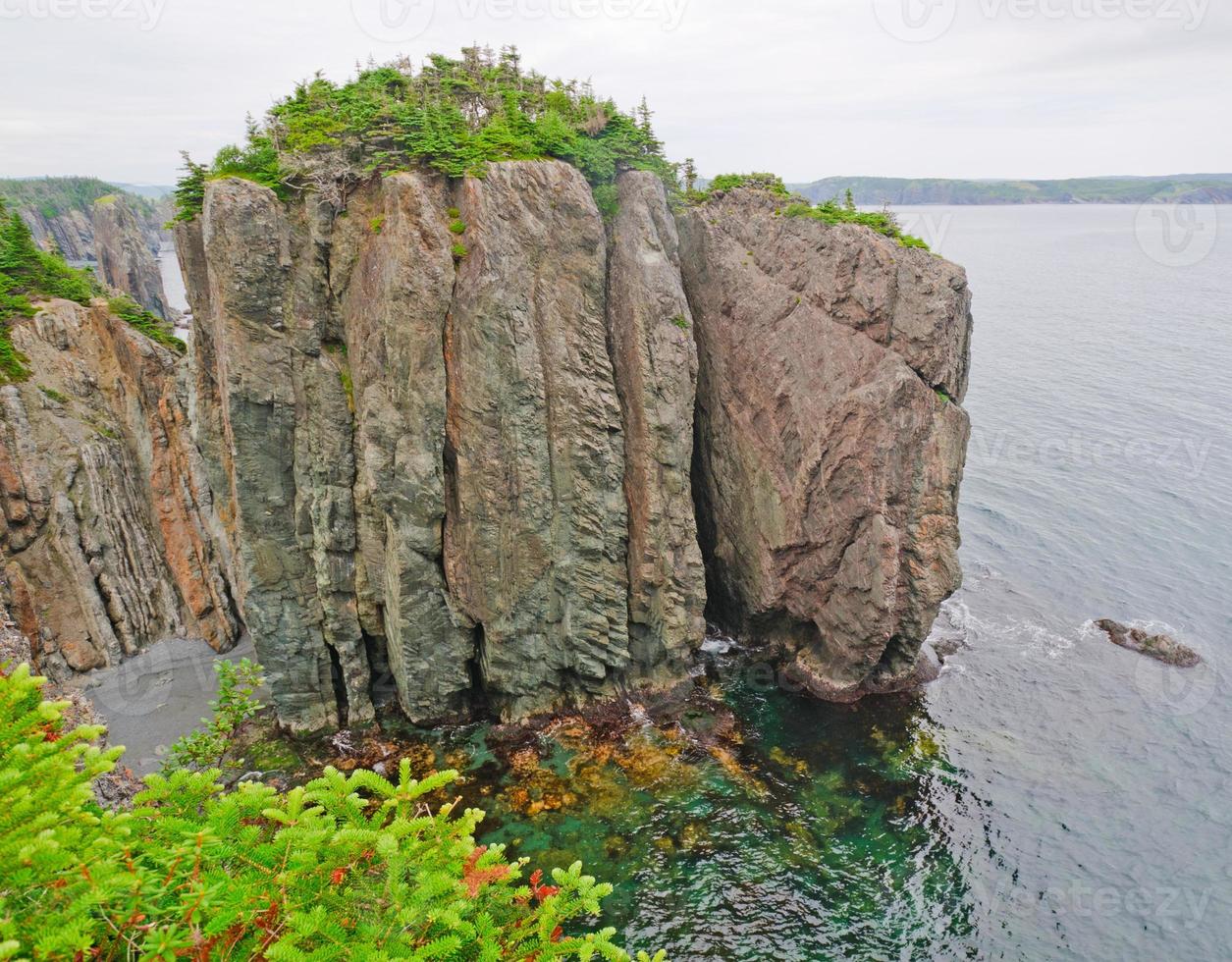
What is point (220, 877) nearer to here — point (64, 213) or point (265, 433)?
point (265, 433)

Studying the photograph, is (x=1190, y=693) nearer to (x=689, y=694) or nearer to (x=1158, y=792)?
(x=1158, y=792)

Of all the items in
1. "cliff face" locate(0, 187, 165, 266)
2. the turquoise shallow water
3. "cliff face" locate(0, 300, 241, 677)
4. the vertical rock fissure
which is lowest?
the turquoise shallow water

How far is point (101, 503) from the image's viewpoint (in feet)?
116

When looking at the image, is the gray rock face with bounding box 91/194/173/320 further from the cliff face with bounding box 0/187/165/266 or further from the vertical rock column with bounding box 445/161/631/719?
the vertical rock column with bounding box 445/161/631/719

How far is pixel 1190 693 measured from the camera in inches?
1347

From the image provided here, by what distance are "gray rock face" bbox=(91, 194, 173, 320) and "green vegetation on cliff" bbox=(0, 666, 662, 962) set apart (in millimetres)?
116577

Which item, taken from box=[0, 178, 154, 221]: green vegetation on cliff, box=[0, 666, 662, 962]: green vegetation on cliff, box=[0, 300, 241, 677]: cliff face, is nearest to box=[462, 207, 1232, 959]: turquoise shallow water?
box=[0, 666, 662, 962]: green vegetation on cliff

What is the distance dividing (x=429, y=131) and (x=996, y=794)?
34366mm

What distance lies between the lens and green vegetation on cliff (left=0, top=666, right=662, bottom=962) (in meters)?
6.69

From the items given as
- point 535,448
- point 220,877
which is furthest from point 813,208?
point 220,877

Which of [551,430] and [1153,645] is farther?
[1153,645]

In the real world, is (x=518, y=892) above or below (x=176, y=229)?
below

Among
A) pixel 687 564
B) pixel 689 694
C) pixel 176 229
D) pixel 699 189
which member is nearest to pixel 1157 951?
pixel 689 694

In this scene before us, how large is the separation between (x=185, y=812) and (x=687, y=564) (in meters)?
25.7
